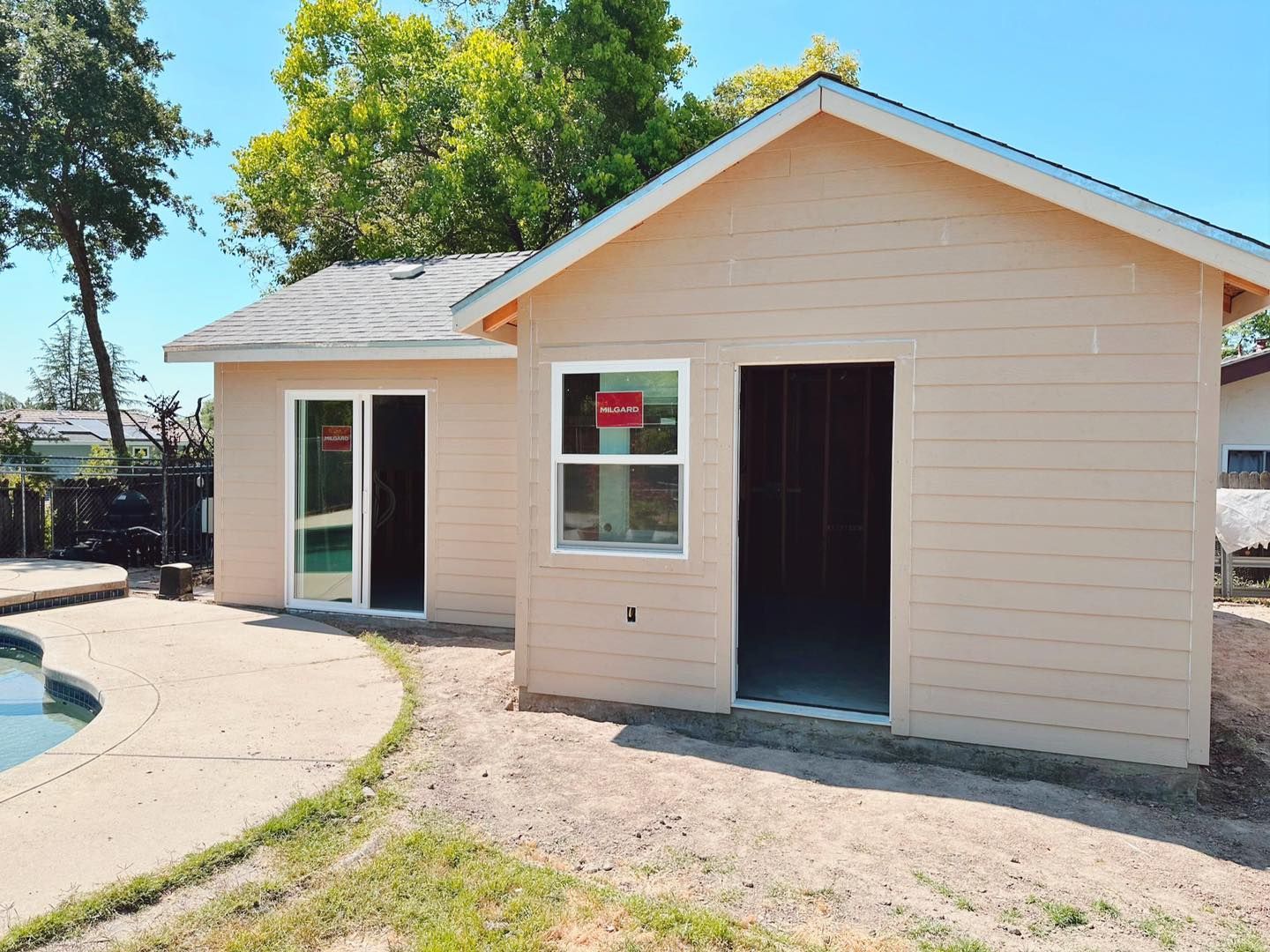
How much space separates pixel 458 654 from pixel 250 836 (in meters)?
3.59

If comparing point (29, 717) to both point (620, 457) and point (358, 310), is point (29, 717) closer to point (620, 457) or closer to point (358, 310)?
point (620, 457)

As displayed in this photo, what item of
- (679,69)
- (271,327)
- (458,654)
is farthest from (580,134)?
(458,654)

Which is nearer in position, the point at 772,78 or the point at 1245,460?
the point at 1245,460

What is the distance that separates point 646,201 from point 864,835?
372 centimetres

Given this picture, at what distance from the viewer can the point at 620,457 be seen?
5473 mm

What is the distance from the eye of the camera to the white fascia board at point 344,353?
7.62 m

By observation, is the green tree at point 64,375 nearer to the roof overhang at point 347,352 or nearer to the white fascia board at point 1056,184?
the roof overhang at point 347,352

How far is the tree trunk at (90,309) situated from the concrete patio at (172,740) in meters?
13.7

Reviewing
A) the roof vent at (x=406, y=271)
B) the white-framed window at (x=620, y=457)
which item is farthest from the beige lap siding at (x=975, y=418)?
the roof vent at (x=406, y=271)

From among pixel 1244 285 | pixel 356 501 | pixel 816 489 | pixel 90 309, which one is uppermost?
pixel 90 309

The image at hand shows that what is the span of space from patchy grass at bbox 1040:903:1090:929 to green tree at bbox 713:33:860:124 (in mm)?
23087

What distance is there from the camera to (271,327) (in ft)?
28.8

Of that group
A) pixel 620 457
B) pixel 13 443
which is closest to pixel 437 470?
pixel 620 457

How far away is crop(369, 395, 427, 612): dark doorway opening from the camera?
356 inches
